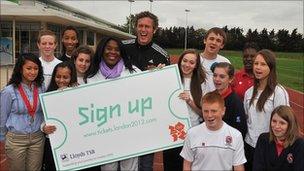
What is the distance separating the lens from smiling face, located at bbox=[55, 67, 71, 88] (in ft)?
15.3

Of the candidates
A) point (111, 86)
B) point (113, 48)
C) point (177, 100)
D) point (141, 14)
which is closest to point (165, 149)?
point (177, 100)

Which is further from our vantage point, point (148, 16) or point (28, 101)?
point (148, 16)

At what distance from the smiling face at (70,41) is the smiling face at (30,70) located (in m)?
1.01

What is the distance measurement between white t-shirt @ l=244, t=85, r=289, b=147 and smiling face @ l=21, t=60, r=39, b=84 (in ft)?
7.57

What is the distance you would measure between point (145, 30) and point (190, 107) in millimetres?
1027

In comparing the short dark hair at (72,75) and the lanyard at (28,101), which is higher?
the short dark hair at (72,75)

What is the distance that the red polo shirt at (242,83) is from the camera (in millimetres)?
5182

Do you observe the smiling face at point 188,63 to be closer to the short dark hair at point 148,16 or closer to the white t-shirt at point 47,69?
the short dark hair at point 148,16

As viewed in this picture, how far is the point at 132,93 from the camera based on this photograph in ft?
15.8

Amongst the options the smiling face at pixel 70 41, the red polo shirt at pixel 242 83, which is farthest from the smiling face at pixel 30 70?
the red polo shirt at pixel 242 83

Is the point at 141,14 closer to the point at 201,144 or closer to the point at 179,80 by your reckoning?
the point at 179,80

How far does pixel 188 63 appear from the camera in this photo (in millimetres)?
4789

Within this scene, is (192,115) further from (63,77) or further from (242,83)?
(63,77)

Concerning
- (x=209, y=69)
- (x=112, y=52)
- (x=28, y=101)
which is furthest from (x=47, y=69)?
(x=209, y=69)
